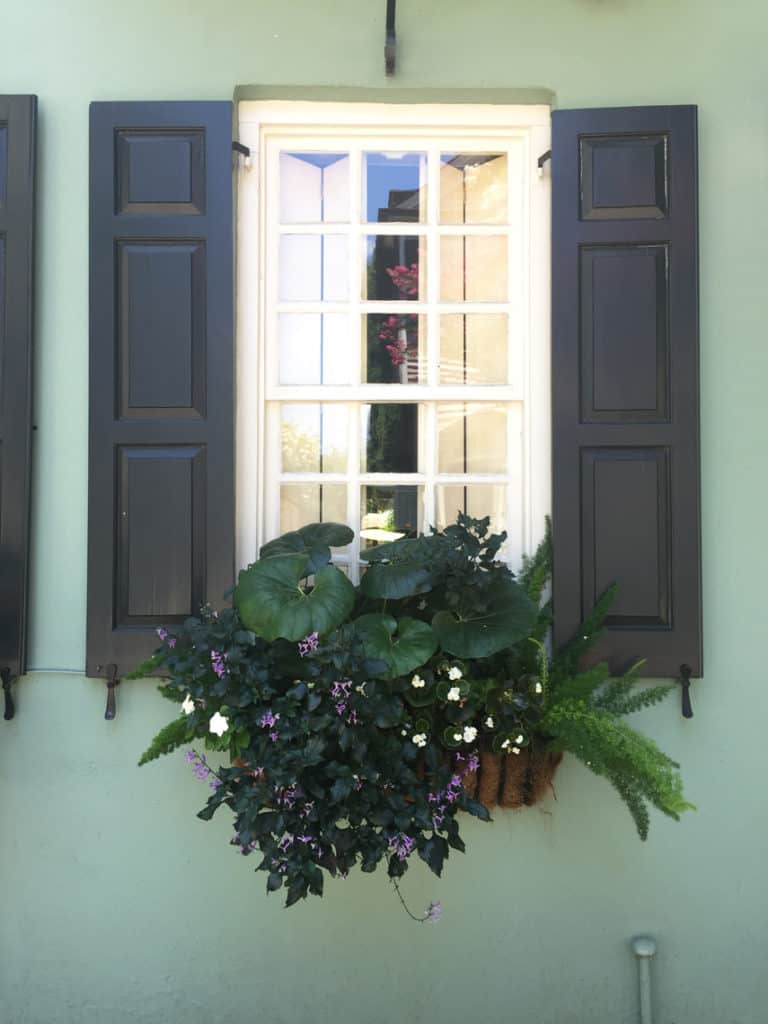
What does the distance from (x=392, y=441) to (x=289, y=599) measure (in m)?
0.80

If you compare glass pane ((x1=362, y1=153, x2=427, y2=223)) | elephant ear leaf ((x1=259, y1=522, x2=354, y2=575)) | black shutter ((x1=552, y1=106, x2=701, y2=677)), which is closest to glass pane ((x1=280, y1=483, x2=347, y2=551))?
elephant ear leaf ((x1=259, y1=522, x2=354, y2=575))

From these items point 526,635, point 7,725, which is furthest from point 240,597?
point 7,725

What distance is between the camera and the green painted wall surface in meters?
2.64

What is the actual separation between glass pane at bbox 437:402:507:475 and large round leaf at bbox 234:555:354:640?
28.2 inches

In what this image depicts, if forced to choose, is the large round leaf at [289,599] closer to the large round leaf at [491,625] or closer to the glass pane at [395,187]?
the large round leaf at [491,625]

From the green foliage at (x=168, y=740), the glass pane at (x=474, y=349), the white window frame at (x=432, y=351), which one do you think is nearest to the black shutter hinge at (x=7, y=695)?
the green foliage at (x=168, y=740)

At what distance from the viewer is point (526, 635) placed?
2279 mm

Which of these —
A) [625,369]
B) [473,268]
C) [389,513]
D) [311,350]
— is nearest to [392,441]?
[389,513]

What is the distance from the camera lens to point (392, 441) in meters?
2.86

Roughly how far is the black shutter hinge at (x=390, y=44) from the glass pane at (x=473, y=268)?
54 cm

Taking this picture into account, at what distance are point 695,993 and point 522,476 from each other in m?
1.67

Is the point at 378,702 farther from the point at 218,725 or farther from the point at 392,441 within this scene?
the point at 392,441

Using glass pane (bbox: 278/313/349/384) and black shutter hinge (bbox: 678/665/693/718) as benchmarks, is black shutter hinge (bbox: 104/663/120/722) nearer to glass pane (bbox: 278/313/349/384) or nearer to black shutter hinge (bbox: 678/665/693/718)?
glass pane (bbox: 278/313/349/384)

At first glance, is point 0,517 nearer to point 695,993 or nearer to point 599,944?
point 599,944
